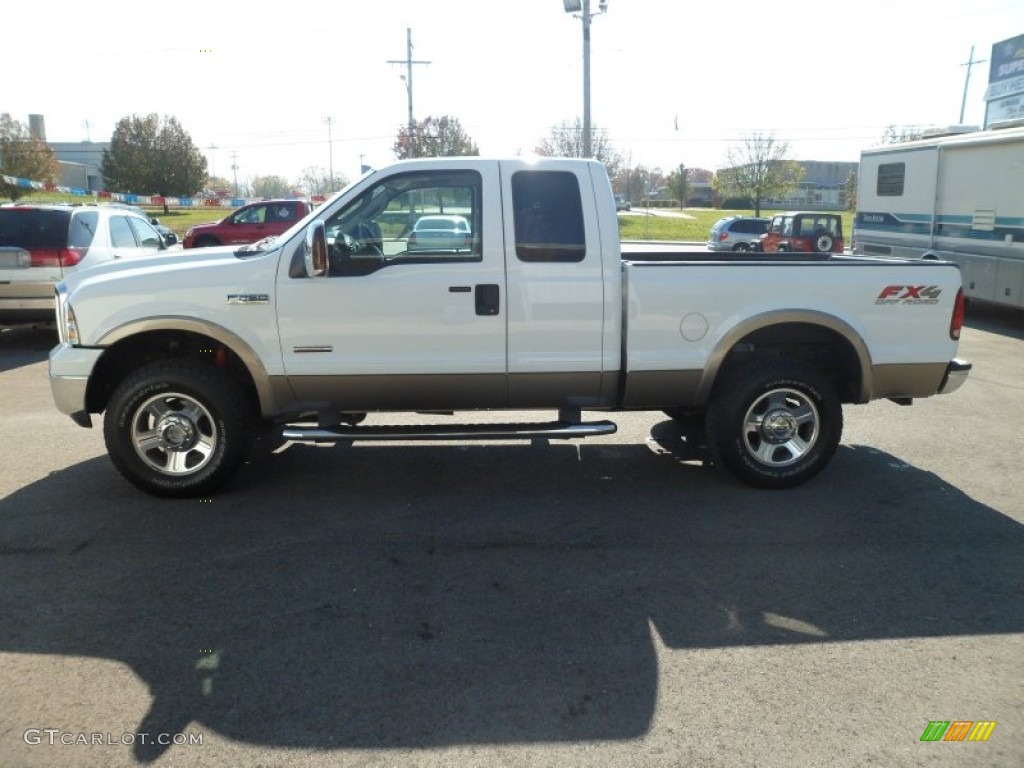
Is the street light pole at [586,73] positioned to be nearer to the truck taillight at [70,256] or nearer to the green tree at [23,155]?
the truck taillight at [70,256]

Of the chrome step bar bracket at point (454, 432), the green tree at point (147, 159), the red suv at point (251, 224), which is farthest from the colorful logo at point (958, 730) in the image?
the green tree at point (147, 159)

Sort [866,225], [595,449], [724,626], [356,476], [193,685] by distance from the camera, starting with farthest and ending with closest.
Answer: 1. [866,225]
2. [595,449]
3. [356,476]
4. [724,626]
5. [193,685]

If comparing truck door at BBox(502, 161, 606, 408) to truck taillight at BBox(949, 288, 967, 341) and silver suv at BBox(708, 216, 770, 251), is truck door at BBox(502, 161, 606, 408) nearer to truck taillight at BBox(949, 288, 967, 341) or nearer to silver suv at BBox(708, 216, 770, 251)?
truck taillight at BBox(949, 288, 967, 341)

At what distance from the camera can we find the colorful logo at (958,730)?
290cm

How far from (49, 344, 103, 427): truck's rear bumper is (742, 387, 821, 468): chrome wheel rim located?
4.22 m

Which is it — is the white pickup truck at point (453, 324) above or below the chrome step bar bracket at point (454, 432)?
above

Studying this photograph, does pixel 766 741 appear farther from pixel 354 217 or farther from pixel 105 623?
pixel 354 217

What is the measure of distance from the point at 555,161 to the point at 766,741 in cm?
361

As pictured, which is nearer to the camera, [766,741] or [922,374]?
[766,741]

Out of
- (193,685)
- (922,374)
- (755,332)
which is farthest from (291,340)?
(922,374)

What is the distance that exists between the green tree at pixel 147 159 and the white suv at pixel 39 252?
56.9 m

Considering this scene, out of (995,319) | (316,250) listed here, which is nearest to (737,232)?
(995,319)

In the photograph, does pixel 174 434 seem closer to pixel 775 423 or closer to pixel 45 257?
pixel 775 423

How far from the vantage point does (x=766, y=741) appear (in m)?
2.87
